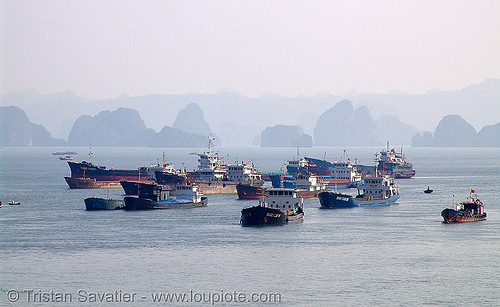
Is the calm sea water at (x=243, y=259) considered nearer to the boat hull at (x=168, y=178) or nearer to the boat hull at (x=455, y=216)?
the boat hull at (x=455, y=216)

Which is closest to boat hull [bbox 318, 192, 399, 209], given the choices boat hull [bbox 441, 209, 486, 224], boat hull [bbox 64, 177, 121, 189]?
boat hull [bbox 441, 209, 486, 224]

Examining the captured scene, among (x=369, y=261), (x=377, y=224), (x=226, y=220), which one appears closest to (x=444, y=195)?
(x=377, y=224)

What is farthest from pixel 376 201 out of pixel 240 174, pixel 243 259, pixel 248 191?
pixel 243 259

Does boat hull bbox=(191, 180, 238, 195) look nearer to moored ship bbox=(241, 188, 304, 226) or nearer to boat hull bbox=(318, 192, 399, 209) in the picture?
boat hull bbox=(318, 192, 399, 209)

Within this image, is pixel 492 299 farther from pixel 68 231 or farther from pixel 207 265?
pixel 68 231

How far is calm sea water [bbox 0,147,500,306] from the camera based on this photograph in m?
68.2

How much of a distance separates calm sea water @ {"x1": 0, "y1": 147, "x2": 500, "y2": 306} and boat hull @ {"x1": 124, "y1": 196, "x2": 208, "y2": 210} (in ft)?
19.3

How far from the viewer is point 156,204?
458 feet

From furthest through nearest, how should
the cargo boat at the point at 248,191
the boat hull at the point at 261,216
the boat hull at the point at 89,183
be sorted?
the boat hull at the point at 89,183 < the cargo boat at the point at 248,191 < the boat hull at the point at 261,216

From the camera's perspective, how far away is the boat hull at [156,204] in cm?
13662

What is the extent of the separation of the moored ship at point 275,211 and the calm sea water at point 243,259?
2814mm

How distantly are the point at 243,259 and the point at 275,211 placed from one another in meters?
28.2


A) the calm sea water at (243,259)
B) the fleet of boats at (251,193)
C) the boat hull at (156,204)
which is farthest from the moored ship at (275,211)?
the boat hull at (156,204)

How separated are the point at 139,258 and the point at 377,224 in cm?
4659
